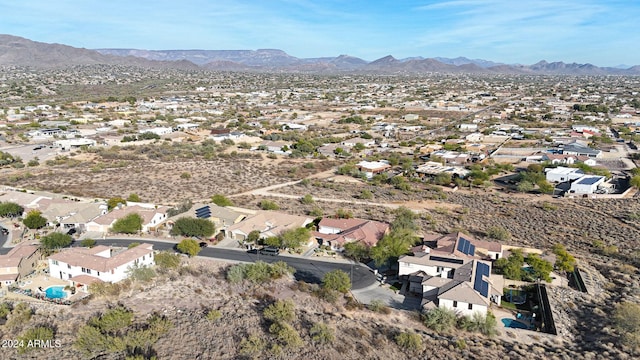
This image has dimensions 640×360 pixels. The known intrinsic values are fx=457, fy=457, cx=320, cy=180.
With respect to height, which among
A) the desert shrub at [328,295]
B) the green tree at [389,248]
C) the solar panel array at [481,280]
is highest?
the solar panel array at [481,280]

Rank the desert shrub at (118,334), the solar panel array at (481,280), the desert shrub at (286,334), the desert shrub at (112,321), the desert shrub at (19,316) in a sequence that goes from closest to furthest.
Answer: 1. the desert shrub at (118,334)
2. the desert shrub at (286,334)
3. the desert shrub at (112,321)
4. the desert shrub at (19,316)
5. the solar panel array at (481,280)

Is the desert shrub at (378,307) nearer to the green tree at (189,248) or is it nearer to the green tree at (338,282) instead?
the green tree at (338,282)

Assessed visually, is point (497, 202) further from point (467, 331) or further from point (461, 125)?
point (461, 125)

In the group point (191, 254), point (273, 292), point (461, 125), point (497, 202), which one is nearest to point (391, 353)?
point (273, 292)

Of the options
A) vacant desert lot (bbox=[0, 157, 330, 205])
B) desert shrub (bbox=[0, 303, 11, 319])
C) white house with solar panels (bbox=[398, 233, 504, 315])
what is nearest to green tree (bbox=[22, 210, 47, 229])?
vacant desert lot (bbox=[0, 157, 330, 205])

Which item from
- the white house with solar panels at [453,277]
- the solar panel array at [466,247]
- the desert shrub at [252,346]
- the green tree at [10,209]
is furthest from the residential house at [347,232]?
the green tree at [10,209]

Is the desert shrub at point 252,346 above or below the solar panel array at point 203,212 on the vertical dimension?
below

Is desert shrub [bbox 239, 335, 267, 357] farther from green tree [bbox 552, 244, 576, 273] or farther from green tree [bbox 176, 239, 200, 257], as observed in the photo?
green tree [bbox 552, 244, 576, 273]
